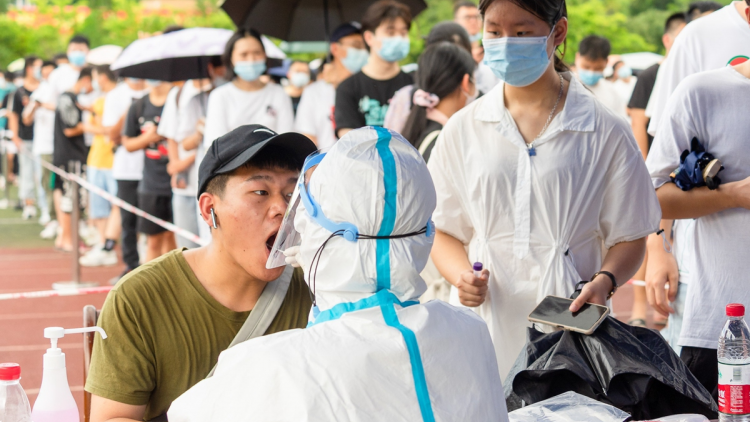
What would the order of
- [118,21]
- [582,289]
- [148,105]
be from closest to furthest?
[582,289], [148,105], [118,21]

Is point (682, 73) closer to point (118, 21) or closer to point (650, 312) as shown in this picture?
point (650, 312)

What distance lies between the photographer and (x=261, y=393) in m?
1.66

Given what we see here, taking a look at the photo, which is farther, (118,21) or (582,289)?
(118,21)

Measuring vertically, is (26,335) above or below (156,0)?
below

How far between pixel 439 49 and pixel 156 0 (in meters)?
40.3

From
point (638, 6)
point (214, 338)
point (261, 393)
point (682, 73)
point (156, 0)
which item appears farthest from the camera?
point (156, 0)

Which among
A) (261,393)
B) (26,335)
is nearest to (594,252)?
(261,393)

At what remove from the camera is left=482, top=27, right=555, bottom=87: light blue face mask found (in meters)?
2.89

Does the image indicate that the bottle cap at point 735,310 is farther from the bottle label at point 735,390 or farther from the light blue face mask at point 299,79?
the light blue face mask at point 299,79

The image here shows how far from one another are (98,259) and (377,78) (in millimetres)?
5736

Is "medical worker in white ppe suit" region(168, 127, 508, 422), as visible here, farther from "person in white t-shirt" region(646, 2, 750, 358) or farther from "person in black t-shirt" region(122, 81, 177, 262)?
"person in black t-shirt" region(122, 81, 177, 262)

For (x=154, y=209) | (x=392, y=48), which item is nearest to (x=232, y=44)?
(x=392, y=48)

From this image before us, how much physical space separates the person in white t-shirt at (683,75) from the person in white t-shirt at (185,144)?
172 inches

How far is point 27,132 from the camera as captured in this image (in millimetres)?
14414
